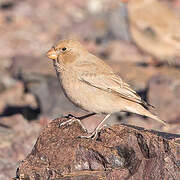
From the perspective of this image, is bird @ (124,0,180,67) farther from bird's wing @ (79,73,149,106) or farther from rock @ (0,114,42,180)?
bird's wing @ (79,73,149,106)

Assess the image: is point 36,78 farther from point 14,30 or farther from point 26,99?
point 14,30

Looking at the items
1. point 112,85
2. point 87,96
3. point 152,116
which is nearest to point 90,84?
point 87,96

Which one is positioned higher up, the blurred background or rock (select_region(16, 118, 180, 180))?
the blurred background

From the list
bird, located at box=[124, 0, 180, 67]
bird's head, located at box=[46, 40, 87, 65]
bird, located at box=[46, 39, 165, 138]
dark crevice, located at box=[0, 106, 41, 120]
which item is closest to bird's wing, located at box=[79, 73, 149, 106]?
bird, located at box=[46, 39, 165, 138]

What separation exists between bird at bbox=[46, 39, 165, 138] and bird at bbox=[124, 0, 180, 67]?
700 centimetres

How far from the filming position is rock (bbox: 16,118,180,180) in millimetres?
6016

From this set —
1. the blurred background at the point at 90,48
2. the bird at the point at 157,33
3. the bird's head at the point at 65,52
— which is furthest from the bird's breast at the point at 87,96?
the bird at the point at 157,33

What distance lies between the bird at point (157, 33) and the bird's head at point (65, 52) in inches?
277

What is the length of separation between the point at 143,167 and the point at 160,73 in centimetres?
784

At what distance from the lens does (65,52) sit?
7.30m

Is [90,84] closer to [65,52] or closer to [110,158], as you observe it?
[65,52]

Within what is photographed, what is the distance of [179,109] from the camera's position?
1172 centimetres

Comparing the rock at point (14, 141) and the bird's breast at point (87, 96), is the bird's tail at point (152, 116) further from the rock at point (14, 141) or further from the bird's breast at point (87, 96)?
the rock at point (14, 141)

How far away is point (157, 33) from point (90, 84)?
7323 millimetres
